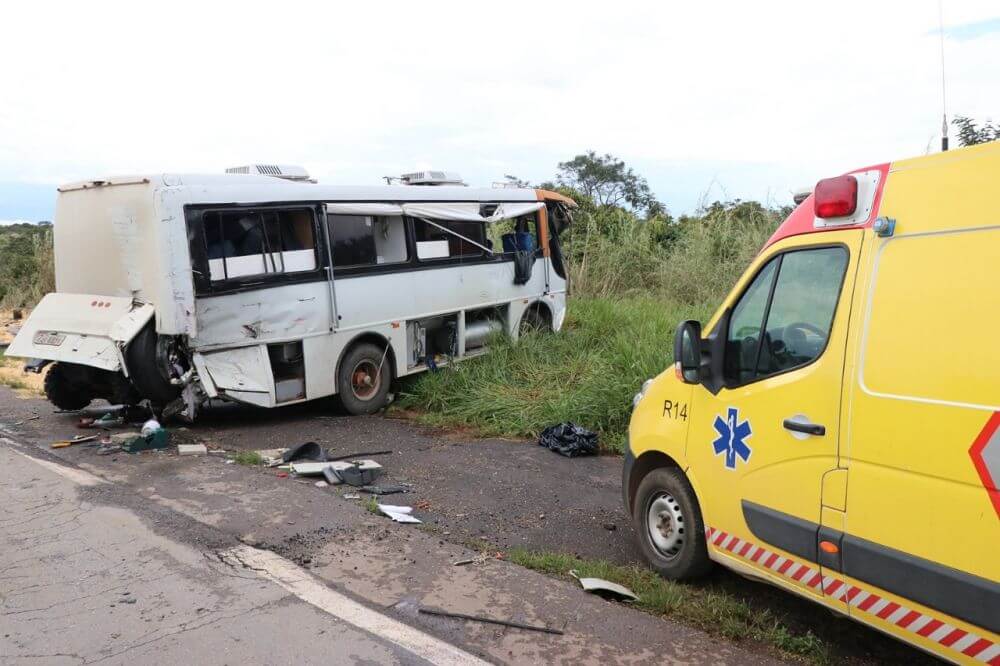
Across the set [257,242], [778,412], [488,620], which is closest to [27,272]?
[257,242]

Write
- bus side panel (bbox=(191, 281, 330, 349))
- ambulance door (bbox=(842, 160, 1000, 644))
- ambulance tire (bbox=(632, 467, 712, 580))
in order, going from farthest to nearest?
bus side panel (bbox=(191, 281, 330, 349)) → ambulance tire (bbox=(632, 467, 712, 580)) → ambulance door (bbox=(842, 160, 1000, 644))

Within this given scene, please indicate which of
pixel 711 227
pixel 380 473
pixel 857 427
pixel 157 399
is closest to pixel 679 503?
pixel 857 427

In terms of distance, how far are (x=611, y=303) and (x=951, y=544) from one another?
10.0m

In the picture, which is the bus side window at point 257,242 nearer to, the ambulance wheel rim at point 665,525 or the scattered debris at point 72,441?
the scattered debris at point 72,441

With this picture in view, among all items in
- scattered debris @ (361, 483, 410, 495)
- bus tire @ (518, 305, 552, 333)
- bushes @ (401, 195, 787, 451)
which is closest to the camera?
scattered debris @ (361, 483, 410, 495)

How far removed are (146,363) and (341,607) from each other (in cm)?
495

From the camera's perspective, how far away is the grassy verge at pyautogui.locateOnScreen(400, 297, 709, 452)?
28.3ft

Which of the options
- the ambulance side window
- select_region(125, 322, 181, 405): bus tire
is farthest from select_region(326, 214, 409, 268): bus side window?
the ambulance side window

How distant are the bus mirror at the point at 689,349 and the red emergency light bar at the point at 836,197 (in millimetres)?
912

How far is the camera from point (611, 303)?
13.0m

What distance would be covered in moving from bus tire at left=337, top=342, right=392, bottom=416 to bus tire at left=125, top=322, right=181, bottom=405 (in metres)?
2.02

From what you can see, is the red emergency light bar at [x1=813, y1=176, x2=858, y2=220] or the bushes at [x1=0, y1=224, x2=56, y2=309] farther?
the bushes at [x1=0, y1=224, x2=56, y2=309]

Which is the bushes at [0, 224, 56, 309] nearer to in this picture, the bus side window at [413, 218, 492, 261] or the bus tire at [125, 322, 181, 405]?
the bus side window at [413, 218, 492, 261]

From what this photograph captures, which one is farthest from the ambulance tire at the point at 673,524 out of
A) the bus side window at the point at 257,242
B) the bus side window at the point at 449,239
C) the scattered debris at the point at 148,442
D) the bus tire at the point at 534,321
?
the bus tire at the point at 534,321
